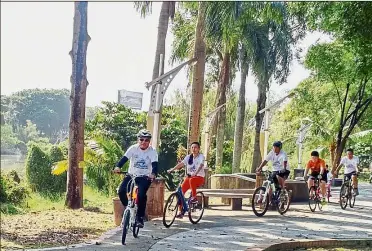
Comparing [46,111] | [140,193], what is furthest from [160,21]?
[46,111]

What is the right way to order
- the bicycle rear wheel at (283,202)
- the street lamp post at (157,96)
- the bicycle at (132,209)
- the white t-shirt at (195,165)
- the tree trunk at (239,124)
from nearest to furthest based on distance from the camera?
the bicycle at (132,209), the white t-shirt at (195,165), the street lamp post at (157,96), the bicycle rear wheel at (283,202), the tree trunk at (239,124)

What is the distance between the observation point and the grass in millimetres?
7868

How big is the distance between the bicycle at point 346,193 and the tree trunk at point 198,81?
4503mm

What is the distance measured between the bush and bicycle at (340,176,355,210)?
8.67m

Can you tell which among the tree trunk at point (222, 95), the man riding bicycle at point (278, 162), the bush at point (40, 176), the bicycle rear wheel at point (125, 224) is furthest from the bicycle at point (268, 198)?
the tree trunk at point (222, 95)

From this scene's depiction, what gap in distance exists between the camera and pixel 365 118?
2877cm

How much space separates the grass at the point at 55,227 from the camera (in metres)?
7.87

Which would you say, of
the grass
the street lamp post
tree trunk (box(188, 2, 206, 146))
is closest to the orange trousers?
the street lamp post

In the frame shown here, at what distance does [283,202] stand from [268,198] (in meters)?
0.59

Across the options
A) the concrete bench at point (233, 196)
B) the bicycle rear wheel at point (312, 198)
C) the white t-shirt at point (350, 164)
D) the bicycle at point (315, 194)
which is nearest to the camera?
the concrete bench at point (233, 196)

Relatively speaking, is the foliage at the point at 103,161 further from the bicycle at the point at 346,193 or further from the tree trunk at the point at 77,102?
the bicycle at the point at 346,193

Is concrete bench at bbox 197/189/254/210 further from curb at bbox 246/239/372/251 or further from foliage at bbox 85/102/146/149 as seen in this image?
foliage at bbox 85/102/146/149

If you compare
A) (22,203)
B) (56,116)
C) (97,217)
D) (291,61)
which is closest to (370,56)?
(97,217)

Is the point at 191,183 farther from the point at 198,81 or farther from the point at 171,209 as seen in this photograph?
the point at 198,81
